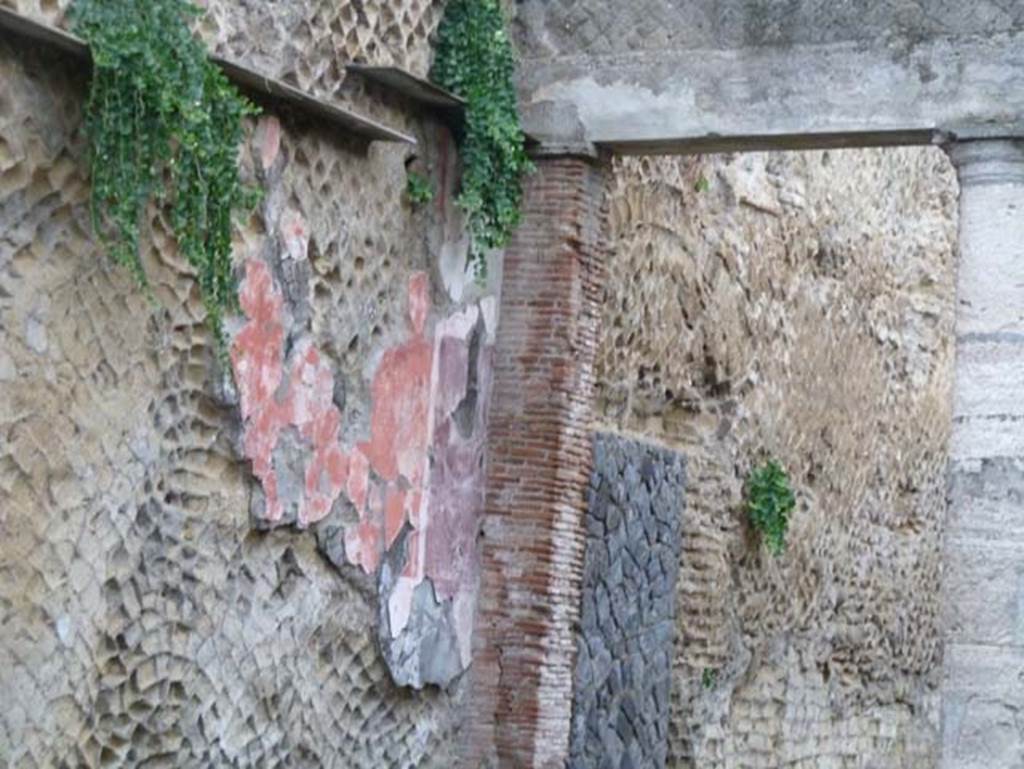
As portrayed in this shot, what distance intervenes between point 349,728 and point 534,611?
0.94 m

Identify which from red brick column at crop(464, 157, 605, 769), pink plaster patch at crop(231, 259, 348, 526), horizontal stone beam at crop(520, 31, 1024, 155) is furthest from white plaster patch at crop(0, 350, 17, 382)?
horizontal stone beam at crop(520, 31, 1024, 155)

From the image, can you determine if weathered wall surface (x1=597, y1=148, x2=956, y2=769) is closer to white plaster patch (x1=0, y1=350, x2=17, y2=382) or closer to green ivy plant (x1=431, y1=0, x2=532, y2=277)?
green ivy plant (x1=431, y1=0, x2=532, y2=277)

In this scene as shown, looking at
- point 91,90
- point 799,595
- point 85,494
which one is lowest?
point 799,595

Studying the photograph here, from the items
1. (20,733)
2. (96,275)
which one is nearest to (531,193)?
(96,275)

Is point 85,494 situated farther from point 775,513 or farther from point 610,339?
point 775,513

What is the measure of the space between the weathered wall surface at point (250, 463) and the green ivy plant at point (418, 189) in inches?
1.7

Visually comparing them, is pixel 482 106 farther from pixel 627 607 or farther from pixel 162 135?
pixel 627 607

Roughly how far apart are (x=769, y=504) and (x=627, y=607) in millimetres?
1625

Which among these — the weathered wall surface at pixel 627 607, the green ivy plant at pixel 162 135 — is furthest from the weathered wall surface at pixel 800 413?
the green ivy plant at pixel 162 135

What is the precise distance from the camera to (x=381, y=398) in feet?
24.0

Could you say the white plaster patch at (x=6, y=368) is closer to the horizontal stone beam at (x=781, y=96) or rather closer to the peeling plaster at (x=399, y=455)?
the peeling plaster at (x=399, y=455)

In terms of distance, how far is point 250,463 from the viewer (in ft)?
21.6

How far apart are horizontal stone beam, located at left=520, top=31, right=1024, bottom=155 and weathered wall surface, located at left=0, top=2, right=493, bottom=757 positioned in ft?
1.74

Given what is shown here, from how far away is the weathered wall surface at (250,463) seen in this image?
18.6ft
